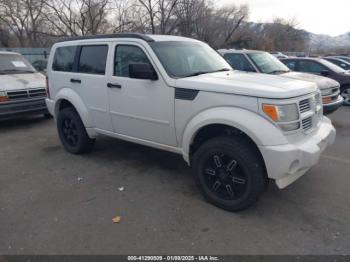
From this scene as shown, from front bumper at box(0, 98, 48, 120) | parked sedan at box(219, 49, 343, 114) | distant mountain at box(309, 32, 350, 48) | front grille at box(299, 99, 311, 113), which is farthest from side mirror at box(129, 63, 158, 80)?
distant mountain at box(309, 32, 350, 48)

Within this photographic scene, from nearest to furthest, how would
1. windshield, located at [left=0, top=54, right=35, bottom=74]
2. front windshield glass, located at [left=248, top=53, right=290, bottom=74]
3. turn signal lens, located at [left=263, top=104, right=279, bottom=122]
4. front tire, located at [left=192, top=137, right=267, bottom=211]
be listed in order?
turn signal lens, located at [left=263, top=104, right=279, bottom=122]
front tire, located at [left=192, top=137, right=267, bottom=211]
front windshield glass, located at [left=248, top=53, right=290, bottom=74]
windshield, located at [left=0, top=54, right=35, bottom=74]

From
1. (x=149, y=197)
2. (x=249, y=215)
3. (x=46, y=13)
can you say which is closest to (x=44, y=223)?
(x=149, y=197)

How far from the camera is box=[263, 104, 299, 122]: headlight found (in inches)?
115

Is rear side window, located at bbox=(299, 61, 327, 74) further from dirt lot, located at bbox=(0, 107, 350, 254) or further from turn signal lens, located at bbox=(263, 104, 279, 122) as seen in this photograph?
turn signal lens, located at bbox=(263, 104, 279, 122)

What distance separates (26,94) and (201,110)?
18.1ft

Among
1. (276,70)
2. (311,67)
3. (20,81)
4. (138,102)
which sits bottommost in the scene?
(20,81)

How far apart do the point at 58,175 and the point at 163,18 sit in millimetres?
19349

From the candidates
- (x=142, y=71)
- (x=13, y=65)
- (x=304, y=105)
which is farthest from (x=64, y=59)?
(x=304, y=105)

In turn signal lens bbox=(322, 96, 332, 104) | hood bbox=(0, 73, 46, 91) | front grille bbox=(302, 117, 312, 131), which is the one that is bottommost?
turn signal lens bbox=(322, 96, 332, 104)

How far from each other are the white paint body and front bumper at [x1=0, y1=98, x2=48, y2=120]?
268 cm

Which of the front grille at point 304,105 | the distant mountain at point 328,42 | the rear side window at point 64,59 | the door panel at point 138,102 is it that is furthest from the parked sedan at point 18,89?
the distant mountain at point 328,42

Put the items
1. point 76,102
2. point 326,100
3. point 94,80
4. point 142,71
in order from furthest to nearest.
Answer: point 326,100
point 76,102
point 94,80
point 142,71

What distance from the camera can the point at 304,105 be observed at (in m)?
3.22

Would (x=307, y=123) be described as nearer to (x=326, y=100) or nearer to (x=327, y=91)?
(x=326, y=100)
